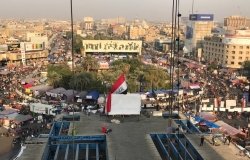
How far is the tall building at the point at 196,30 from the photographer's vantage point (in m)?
80.6

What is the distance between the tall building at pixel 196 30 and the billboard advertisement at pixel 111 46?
1845 cm

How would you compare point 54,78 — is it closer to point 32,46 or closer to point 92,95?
point 92,95

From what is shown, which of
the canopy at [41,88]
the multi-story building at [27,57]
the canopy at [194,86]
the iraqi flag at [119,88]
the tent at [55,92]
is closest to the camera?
the iraqi flag at [119,88]

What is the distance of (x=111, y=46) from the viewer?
64188mm

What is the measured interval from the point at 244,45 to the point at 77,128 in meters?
48.9

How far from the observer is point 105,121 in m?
19.2

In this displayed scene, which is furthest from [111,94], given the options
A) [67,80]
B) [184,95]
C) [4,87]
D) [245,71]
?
[245,71]

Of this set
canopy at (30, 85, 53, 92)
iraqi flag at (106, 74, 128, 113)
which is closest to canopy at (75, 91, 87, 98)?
canopy at (30, 85, 53, 92)

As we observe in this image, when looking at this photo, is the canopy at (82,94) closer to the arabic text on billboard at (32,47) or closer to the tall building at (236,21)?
the arabic text on billboard at (32,47)

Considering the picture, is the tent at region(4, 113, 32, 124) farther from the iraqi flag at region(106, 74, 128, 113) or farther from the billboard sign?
the billboard sign

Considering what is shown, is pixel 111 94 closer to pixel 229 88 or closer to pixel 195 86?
pixel 195 86

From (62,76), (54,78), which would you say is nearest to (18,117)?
(54,78)

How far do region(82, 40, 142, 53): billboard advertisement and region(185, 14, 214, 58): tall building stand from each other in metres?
18.5

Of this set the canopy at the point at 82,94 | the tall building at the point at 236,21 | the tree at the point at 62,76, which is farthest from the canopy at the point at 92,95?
the tall building at the point at 236,21
